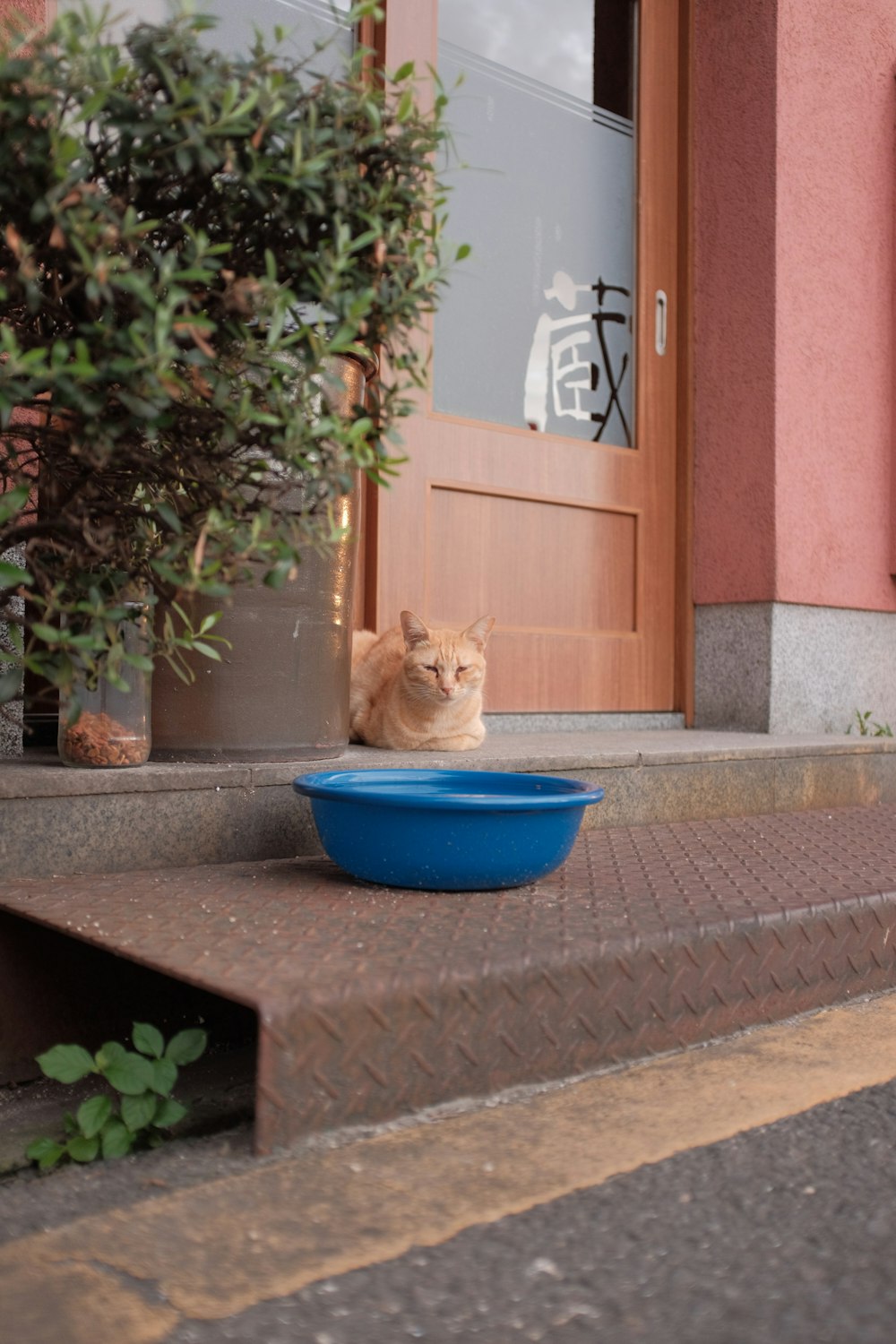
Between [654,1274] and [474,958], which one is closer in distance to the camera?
[654,1274]

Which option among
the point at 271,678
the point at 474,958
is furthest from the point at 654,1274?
the point at 271,678

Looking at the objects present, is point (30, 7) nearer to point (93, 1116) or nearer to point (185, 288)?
point (185, 288)

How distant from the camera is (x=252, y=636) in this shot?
225 cm

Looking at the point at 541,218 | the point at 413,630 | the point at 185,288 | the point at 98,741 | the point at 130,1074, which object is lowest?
the point at 130,1074

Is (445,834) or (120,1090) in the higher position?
(445,834)

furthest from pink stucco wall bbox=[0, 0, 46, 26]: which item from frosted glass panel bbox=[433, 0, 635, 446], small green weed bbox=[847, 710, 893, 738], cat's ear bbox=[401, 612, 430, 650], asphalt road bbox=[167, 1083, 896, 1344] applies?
small green weed bbox=[847, 710, 893, 738]

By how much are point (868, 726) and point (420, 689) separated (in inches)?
89.5

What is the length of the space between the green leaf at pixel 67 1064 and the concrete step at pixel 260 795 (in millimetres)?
493

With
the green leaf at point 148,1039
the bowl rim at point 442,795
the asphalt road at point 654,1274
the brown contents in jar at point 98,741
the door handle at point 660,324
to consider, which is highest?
the door handle at point 660,324

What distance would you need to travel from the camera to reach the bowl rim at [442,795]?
1.73 m

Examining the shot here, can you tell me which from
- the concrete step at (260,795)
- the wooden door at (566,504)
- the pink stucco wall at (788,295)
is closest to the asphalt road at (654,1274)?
the concrete step at (260,795)

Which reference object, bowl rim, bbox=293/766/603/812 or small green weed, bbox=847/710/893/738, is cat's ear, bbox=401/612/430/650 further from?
small green weed, bbox=847/710/893/738

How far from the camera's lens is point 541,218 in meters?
3.76

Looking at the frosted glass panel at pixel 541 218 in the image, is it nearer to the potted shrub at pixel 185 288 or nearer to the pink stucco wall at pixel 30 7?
the pink stucco wall at pixel 30 7
